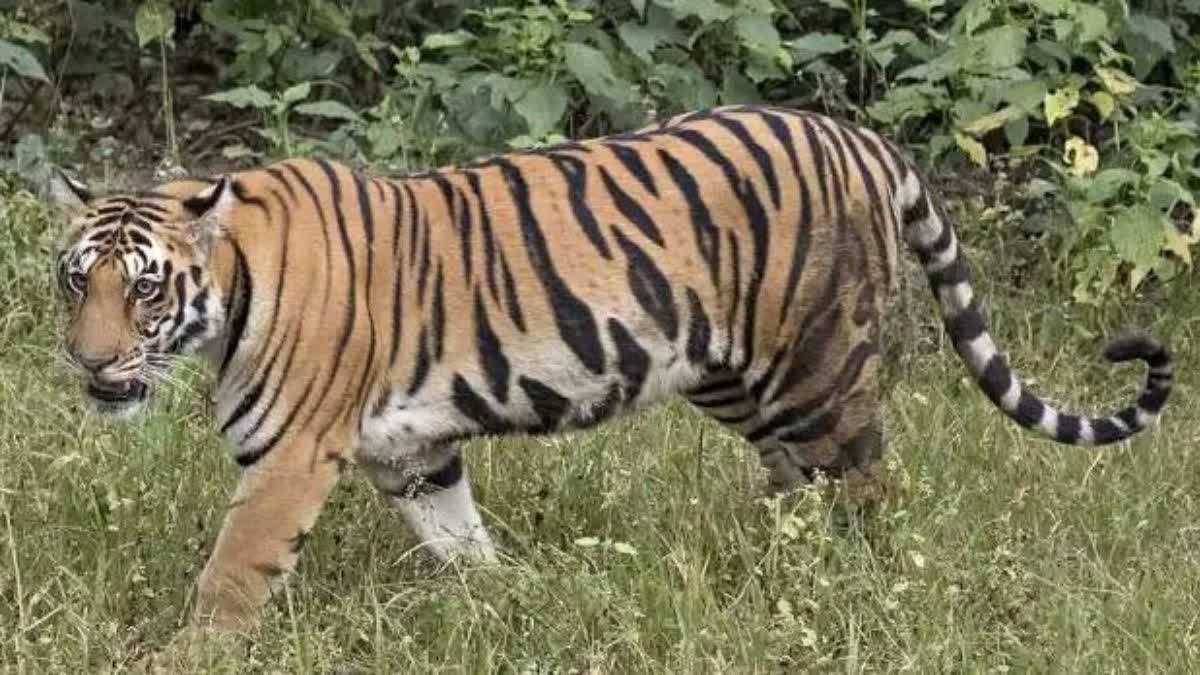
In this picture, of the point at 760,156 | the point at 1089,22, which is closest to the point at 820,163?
the point at 760,156

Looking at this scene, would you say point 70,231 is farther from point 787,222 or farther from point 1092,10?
point 1092,10

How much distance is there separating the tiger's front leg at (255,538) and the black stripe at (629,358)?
0.68m

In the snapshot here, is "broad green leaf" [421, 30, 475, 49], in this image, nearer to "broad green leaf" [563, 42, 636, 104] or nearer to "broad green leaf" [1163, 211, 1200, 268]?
"broad green leaf" [563, 42, 636, 104]

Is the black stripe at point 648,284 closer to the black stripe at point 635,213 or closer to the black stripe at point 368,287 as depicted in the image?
the black stripe at point 635,213

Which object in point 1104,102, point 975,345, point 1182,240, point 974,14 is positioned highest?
point 975,345

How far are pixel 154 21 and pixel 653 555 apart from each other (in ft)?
11.3

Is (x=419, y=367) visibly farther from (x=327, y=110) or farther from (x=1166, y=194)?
(x=1166, y=194)

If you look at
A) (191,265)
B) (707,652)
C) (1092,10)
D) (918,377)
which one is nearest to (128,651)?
(191,265)

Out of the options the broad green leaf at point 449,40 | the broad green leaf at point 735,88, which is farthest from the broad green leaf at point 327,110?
the broad green leaf at point 735,88

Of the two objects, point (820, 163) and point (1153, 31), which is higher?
point (820, 163)

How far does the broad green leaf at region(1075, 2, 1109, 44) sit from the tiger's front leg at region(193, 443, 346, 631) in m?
2.88

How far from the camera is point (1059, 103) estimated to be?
6.17 metres

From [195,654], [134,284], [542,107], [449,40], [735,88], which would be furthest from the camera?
[735,88]

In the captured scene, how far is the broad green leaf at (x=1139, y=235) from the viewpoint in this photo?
5.88 m
